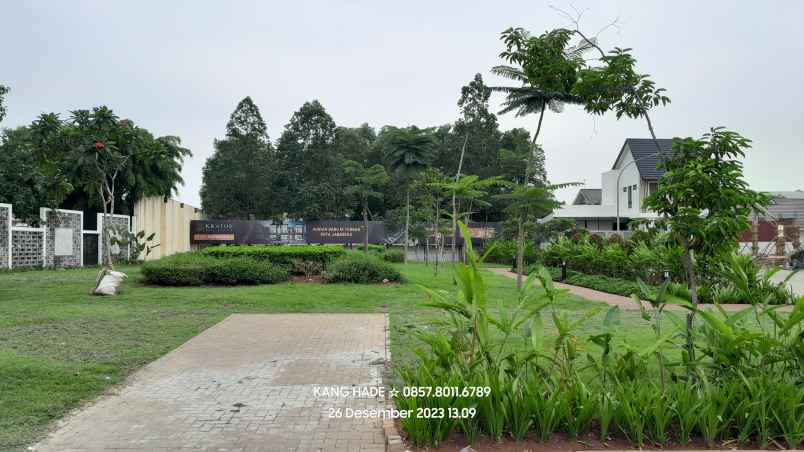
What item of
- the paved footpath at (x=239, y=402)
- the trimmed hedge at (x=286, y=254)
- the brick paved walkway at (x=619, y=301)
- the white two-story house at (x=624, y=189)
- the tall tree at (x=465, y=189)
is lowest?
the brick paved walkway at (x=619, y=301)

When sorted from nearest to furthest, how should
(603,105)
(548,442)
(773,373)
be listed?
(548,442) < (773,373) < (603,105)

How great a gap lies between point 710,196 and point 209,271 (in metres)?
13.0

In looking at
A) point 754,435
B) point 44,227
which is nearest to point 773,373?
point 754,435

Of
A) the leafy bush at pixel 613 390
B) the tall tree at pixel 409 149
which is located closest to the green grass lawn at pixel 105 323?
the leafy bush at pixel 613 390

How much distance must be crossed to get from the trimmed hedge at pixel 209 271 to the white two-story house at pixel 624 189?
2479 cm

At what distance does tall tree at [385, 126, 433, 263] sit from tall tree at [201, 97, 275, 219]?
12594 millimetres

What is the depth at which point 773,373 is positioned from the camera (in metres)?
4.08

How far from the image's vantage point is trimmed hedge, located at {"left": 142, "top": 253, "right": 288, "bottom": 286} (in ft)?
47.5

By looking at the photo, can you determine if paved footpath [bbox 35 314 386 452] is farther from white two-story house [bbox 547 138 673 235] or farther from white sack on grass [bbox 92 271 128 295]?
white two-story house [bbox 547 138 673 235]

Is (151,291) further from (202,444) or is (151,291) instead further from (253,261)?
(202,444)

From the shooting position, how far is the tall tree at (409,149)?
3189 cm

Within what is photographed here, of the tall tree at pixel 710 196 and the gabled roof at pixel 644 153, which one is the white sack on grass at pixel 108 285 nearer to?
the tall tree at pixel 710 196

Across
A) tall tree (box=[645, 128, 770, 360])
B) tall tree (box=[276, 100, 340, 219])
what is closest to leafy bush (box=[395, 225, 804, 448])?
tall tree (box=[645, 128, 770, 360])

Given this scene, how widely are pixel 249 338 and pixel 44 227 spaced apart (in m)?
16.3
